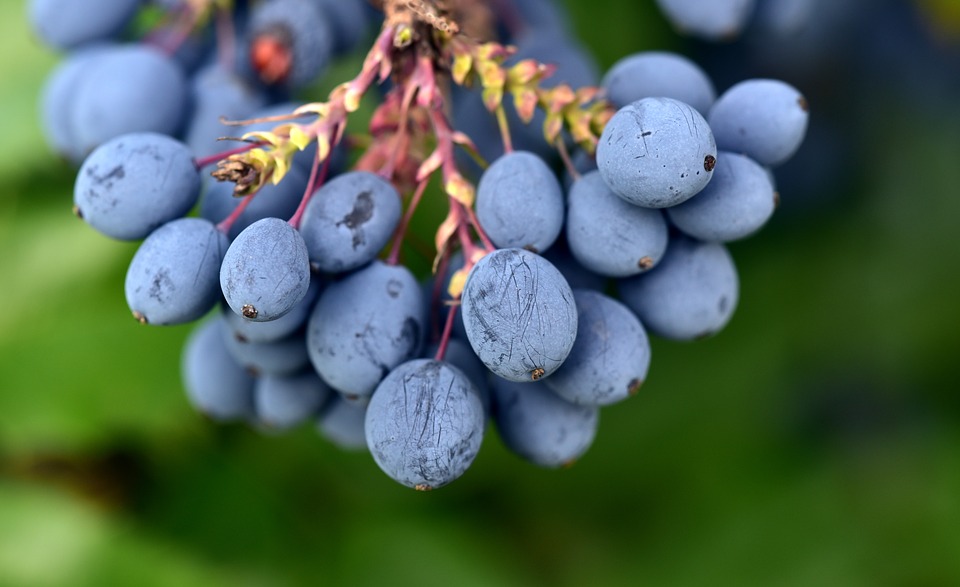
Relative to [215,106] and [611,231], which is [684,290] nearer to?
[611,231]

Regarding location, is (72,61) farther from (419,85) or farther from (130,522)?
(130,522)

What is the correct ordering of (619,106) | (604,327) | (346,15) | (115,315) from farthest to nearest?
(115,315), (346,15), (619,106), (604,327)

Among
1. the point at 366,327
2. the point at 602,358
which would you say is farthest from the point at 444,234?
the point at 602,358

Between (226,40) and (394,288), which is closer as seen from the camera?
(394,288)

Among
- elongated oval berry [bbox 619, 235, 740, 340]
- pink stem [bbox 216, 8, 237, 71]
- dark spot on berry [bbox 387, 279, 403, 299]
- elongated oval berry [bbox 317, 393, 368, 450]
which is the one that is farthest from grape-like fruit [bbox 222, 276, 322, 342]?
pink stem [bbox 216, 8, 237, 71]

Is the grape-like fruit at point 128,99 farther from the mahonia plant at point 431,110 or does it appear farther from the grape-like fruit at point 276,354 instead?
the grape-like fruit at point 276,354

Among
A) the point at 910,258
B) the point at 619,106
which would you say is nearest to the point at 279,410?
the point at 619,106

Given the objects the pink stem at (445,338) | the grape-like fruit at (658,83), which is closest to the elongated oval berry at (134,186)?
the pink stem at (445,338)
